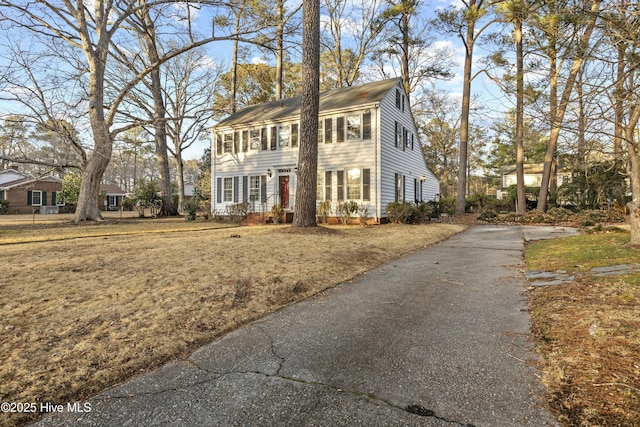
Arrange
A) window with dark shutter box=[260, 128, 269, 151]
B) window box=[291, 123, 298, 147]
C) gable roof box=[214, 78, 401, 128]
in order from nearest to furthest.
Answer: gable roof box=[214, 78, 401, 128] → window box=[291, 123, 298, 147] → window with dark shutter box=[260, 128, 269, 151]

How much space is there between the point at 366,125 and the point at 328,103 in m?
2.98

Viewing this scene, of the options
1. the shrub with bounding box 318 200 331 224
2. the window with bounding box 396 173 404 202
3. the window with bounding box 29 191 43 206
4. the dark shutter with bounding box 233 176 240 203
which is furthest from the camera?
the window with bounding box 29 191 43 206

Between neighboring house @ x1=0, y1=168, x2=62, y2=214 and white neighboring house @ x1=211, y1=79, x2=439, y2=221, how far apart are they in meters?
23.3

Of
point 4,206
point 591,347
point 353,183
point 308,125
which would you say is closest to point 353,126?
point 353,183

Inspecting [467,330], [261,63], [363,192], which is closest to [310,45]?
[363,192]

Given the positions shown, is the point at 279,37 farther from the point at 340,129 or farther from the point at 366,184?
the point at 366,184

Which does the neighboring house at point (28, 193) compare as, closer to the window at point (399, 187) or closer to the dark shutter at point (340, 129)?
the dark shutter at point (340, 129)

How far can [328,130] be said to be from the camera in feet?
52.6

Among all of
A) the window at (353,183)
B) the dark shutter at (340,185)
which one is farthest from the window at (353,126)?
the dark shutter at (340,185)

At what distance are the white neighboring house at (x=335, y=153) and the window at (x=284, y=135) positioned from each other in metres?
0.05

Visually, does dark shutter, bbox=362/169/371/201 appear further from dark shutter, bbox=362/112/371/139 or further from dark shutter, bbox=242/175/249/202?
dark shutter, bbox=242/175/249/202

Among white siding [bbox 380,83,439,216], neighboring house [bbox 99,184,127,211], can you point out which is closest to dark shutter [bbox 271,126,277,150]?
white siding [bbox 380,83,439,216]

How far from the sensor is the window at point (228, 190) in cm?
1942

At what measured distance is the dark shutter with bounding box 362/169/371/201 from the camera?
1473 centimetres
